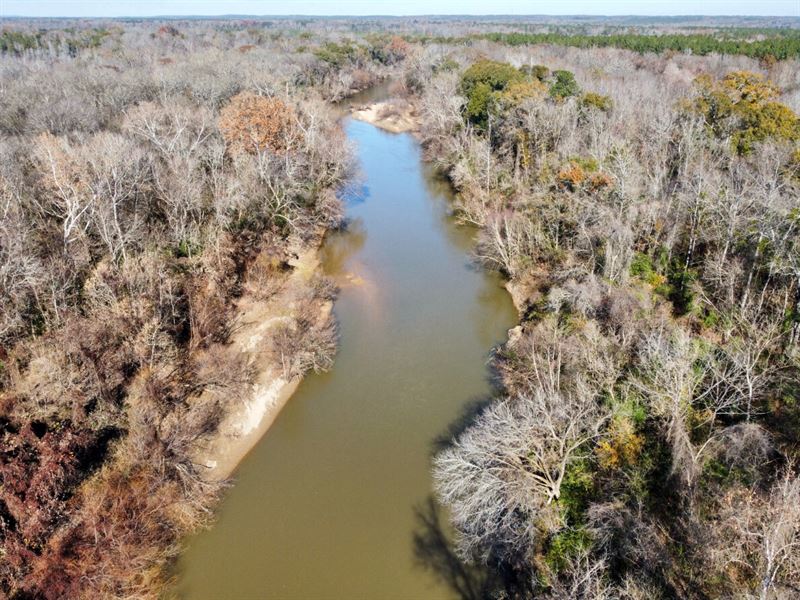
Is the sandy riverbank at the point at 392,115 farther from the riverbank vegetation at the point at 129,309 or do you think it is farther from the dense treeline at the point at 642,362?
the dense treeline at the point at 642,362

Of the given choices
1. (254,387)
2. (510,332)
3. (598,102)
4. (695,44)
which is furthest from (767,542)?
(695,44)

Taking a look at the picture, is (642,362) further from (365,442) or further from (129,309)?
(129,309)

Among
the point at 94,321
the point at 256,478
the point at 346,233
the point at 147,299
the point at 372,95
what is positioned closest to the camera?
the point at 256,478

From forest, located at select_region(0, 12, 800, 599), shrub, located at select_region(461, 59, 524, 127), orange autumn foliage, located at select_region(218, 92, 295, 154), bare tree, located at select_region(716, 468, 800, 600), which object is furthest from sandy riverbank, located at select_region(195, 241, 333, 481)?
shrub, located at select_region(461, 59, 524, 127)

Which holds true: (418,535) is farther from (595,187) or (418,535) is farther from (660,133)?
(660,133)

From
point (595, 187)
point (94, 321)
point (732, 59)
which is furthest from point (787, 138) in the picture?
point (732, 59)

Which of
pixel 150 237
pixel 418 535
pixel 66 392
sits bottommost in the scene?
pixel 418 535

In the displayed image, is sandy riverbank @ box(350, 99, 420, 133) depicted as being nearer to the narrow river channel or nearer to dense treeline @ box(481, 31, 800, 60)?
the narrow river channel
